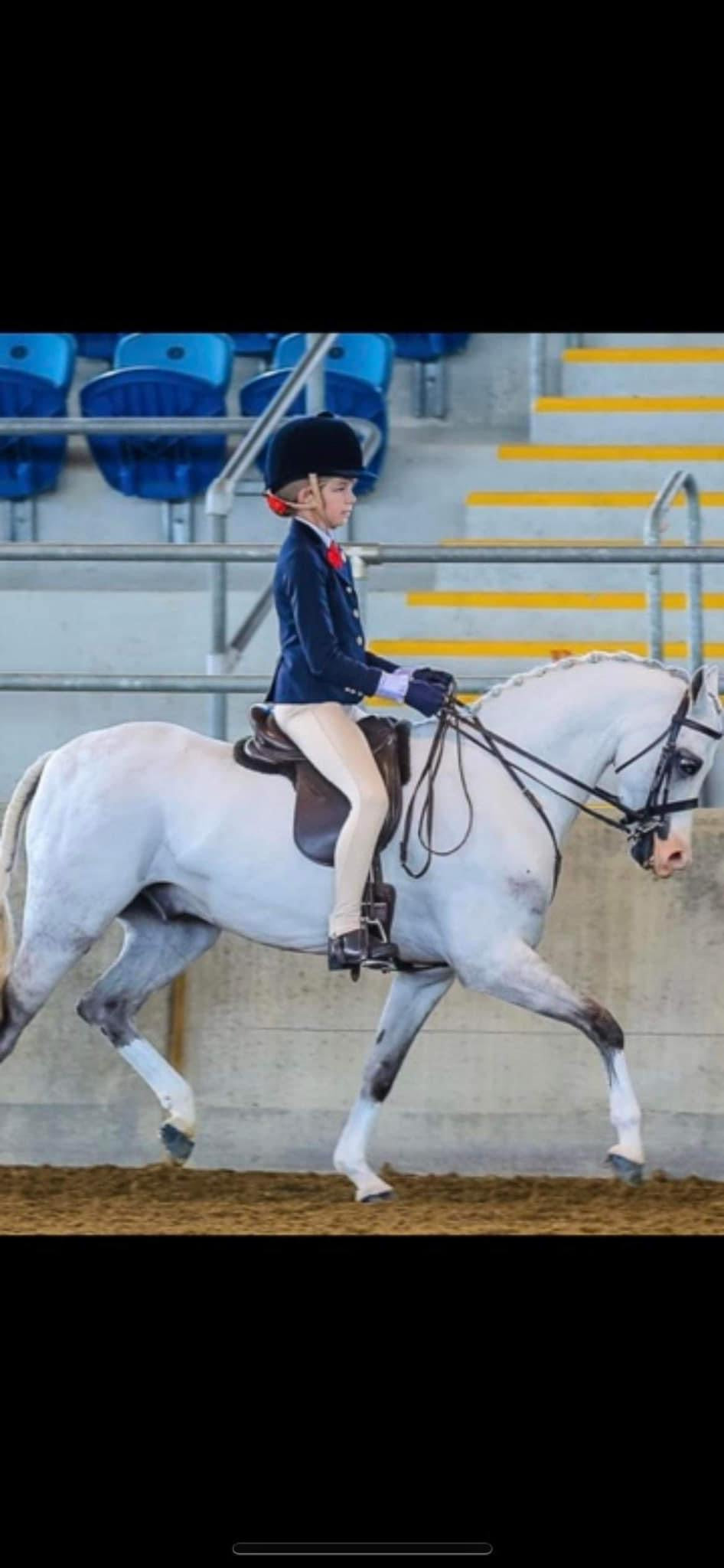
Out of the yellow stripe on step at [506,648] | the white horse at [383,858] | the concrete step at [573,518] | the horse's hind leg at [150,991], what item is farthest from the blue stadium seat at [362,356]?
the white horse at [383,858]

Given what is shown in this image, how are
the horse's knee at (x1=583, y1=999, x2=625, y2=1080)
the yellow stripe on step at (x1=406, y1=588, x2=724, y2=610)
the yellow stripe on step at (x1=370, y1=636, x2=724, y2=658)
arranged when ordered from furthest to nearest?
the yellow stripe on step at (x1=406, y1=588, x2=724, y2=610) < the yellow stripe on step at (x1=370, y1=636, x2=724, y2=658) < the horse's knee at (x1=583, y1=999, x2=625, y2=1080)

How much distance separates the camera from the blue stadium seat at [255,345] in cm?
1440

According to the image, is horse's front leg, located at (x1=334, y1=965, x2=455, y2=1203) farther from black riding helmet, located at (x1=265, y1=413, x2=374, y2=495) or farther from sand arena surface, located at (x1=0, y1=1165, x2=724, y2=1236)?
black riding helmet, located at (x1=265, y1=413, x2=374, y2=495)

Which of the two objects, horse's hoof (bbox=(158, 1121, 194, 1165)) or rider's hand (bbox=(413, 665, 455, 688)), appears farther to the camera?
horse's hoof (bbox=(158, 1121, 194, 1165))

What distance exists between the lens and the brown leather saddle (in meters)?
8.23

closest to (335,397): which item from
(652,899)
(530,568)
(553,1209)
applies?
(530,568)

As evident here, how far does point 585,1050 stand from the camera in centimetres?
911

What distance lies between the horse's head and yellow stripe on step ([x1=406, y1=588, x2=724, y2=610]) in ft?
13.2

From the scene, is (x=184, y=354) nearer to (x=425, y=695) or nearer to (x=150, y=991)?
(x=150, y=991)

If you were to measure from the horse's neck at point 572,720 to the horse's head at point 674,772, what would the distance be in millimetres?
101

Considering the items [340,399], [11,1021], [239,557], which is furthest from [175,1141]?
[340,399]

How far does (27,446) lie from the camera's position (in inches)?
520

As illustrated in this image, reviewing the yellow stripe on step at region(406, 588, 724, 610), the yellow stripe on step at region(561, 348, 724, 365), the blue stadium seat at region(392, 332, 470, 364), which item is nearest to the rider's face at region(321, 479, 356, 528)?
the yellow stripe on step at region(406, 588, 724, 610)

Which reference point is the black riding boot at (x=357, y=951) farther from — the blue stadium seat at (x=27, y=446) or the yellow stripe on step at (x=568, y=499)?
the blue stadium seat at (x=27, y=446)
